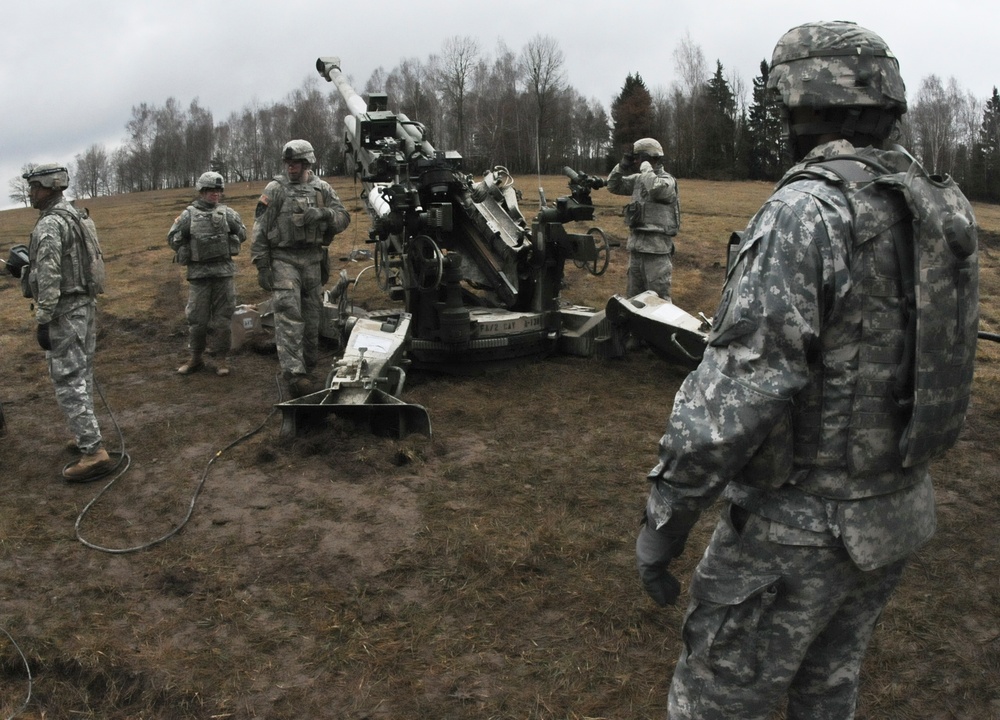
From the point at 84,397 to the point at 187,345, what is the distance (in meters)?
4.00

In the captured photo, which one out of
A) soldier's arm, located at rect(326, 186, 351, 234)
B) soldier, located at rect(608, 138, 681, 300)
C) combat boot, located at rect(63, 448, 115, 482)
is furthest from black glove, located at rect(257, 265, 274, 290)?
soldier, located at rect(608, 138, 681, 300)

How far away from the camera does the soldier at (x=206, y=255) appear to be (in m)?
8.19

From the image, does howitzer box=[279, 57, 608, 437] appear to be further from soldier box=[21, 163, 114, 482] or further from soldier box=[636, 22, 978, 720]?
soldier box=[636, 22, 978, 720]

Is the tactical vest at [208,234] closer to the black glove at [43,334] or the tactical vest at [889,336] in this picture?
the black glove at [43,334]

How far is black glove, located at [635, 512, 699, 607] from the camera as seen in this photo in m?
2.19

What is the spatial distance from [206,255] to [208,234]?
0.63 feet

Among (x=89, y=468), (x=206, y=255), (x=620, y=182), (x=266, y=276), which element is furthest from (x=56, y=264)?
(x=620, y=182)

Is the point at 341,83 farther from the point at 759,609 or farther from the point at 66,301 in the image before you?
the point at 759,609

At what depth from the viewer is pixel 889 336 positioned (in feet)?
6.79

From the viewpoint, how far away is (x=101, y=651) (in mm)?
3705

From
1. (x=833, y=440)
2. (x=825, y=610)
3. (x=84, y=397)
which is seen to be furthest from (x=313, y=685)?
(x=84, y=397)

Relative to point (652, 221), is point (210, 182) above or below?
above

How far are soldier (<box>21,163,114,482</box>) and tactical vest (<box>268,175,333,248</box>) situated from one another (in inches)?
78.9

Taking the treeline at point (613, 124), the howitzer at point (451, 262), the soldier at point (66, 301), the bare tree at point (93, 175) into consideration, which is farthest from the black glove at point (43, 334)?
the bare tree at point (93, 175)
